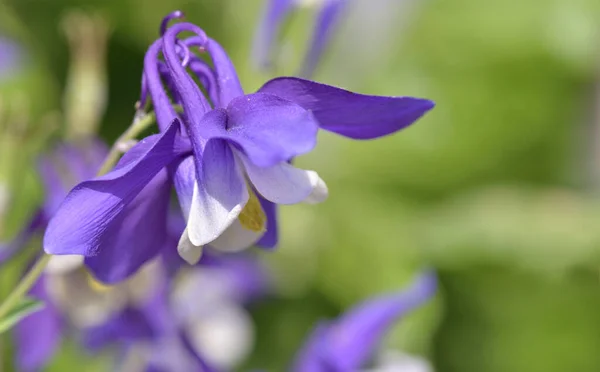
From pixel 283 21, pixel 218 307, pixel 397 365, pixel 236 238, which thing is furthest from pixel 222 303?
pixel 236 238

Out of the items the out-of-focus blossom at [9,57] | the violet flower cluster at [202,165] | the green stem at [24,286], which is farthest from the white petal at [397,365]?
the out-of-focus blossom at [9,57]

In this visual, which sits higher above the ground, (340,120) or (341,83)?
(340,120)

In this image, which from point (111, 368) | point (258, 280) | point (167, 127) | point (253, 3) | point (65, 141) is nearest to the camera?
point (167, 127)

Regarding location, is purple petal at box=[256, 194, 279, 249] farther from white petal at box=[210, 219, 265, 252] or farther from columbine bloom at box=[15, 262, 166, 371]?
columbine bloom at box=[15, 262, 166, 371]

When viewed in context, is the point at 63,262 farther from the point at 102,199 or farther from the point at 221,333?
the point at 221,333

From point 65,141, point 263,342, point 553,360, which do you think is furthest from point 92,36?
point 553,360

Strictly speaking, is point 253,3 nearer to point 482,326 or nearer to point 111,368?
point 482,326

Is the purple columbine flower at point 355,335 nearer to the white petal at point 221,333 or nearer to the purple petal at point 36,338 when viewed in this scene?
the purple petal at point 36,338

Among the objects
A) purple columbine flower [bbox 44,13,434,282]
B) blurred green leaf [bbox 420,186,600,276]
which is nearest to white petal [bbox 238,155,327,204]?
purple columbine flower [bbox 44,13,434,282]
